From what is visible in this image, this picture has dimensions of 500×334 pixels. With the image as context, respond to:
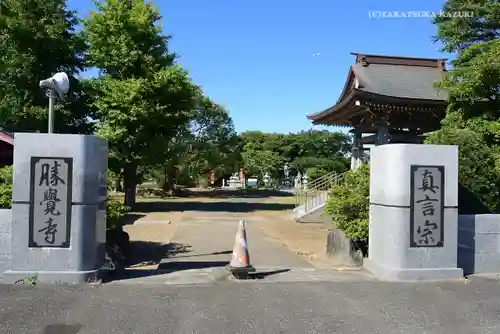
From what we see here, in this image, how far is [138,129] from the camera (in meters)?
21.0

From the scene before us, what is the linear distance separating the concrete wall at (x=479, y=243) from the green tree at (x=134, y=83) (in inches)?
597

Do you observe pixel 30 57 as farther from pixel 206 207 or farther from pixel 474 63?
pixel 474 63

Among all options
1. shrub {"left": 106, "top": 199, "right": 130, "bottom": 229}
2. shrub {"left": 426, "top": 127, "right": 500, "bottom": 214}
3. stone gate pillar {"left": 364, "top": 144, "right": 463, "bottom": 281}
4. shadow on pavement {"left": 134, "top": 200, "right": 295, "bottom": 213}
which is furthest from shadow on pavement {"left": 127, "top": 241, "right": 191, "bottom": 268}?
shadow on pavement {"left": 134, "top": 200, "right": 295, "bottom": 213}

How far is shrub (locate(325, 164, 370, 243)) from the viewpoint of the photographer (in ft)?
29.7

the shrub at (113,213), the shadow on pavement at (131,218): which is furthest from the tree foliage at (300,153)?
the shrub at (113,213)

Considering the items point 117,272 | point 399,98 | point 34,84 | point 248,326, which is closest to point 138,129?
point 34,84

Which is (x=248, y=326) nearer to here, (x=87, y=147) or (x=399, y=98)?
(x=87, y=147)

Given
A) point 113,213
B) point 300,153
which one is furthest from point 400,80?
point 300,153

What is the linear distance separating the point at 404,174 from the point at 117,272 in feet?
15.6

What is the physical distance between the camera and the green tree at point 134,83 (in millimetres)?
20547

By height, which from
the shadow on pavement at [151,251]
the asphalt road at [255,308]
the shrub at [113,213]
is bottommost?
the shadow on pavement at [151,251]

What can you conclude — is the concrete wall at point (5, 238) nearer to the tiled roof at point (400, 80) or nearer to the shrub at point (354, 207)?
the shrub at point (354, 207)

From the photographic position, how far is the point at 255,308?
591 centimetres

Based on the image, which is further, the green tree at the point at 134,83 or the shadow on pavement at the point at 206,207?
the shadow on pavement at the point at 206,207
